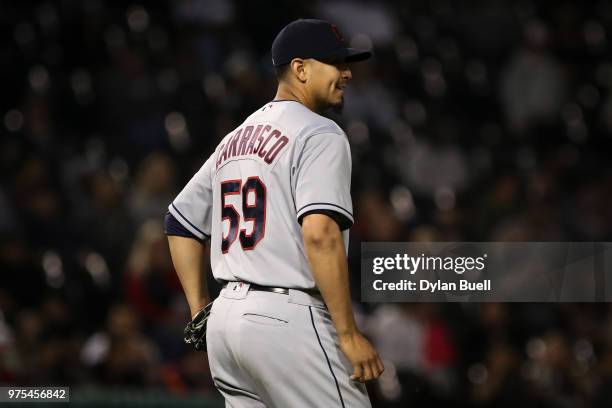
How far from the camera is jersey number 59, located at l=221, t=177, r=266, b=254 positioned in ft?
10.7

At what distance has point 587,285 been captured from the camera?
461 centimetres

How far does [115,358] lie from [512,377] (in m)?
2.34

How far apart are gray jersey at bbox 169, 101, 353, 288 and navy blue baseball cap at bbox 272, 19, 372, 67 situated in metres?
0.15

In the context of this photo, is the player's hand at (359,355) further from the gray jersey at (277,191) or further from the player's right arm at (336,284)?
the gray jersey at (277,191)

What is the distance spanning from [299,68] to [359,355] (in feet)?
2.92

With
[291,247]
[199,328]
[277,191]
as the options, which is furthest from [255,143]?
[199,328]

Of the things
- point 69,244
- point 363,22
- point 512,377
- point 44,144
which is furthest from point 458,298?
point 363,22

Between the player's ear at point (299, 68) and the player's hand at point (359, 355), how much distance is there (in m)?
0.81

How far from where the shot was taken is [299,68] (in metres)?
3.40

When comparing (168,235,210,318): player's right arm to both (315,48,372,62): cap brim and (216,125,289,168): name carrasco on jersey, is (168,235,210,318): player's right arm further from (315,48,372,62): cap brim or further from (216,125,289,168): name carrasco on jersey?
(315,48,372,62): cap brim

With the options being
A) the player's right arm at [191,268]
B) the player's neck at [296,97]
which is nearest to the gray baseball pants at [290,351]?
the player's right arm at [191,268]

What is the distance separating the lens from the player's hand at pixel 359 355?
3059 millimetres

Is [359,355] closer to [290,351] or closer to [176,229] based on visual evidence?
[290,351]

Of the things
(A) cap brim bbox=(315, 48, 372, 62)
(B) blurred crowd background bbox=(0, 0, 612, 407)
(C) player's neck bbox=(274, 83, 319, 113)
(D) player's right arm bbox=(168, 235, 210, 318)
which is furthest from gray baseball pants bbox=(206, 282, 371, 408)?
(B) blurred crowd background bbox=(0, 0, 612, 407)
